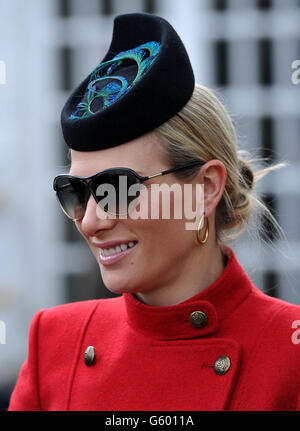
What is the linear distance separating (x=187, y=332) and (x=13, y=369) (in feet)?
12.5

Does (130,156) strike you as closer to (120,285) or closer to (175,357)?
(120,285)

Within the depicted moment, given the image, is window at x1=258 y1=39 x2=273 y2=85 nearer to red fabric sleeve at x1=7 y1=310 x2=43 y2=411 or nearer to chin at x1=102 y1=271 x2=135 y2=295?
red fabric sleeve at x1=7 y1=310 x2=43 y2=411

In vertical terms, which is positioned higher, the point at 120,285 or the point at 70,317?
the point at 120,285

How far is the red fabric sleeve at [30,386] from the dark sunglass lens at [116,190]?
63 centimetres

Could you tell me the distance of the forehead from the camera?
2.02 meters

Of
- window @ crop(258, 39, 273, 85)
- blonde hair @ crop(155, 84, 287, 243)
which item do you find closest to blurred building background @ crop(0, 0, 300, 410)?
window @ crop(258, 39, 273, 85)

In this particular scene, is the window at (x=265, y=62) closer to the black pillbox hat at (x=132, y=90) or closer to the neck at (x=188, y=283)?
the black pillbox hat at (x=132, y=90)

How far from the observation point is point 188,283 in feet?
7.02

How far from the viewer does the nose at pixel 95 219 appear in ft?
6.68

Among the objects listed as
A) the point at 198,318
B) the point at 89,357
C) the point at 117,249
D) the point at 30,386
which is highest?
the point at 117,249

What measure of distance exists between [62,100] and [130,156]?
396 cm

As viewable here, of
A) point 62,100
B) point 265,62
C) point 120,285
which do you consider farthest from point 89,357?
point 265,62
